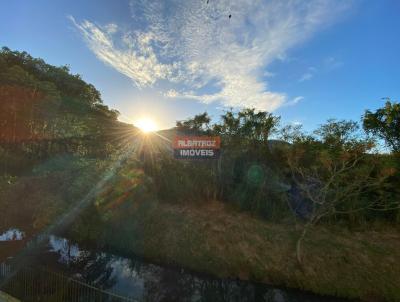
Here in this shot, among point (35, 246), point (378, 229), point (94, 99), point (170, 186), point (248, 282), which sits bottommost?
point (248, 282)

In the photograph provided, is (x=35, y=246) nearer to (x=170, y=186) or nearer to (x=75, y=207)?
(x=75, y=207)

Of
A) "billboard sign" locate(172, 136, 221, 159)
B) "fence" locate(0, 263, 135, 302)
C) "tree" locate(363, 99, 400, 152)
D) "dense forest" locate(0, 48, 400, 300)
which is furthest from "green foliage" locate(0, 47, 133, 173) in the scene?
"tree" locate(363, 99, 400, 152)

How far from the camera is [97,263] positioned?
1052 centimetres

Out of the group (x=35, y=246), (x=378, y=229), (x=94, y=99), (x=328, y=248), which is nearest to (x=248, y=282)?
(x=328, y=248)

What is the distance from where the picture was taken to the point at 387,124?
16.3 metres

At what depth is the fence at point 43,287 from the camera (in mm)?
6516

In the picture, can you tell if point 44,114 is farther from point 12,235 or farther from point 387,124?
point 387,124

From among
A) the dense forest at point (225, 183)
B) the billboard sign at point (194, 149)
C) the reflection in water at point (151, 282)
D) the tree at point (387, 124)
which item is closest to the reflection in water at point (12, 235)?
the dense forest at point (225, 183)

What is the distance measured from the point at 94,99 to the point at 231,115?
2544 centimetres

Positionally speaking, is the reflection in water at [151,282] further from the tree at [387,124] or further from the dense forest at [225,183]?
the tree at [387,124]

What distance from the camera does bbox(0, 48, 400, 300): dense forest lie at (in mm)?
11000

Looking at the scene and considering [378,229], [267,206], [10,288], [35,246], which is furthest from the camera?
[267,206]

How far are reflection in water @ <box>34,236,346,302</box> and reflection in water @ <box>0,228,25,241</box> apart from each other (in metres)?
2.01

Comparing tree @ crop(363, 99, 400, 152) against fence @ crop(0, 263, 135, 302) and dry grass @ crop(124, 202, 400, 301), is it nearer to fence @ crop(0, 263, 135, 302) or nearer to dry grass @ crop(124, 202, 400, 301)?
dry grass @ crop(124, 202, 400, 301)
